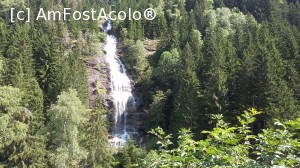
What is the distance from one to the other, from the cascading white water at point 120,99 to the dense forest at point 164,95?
1882mm

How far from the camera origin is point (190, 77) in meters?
44.4

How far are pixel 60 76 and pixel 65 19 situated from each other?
42.1 m

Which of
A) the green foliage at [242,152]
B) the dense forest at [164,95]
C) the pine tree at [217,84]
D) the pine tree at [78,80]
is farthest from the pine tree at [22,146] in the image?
the green foliage at [242,152]

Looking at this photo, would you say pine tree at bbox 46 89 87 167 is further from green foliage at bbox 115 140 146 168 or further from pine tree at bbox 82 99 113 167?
green foliage at bbox 115 140 146 168

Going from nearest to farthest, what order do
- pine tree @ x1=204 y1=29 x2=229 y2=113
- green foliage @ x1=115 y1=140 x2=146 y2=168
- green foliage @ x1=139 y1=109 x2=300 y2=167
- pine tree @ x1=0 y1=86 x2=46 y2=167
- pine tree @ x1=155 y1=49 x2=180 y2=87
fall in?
green foliage @ x1=139 y1=109 x2=300 y2=167, pine tree @ x1=0 y1=86 x2=46 y2=167, green foliage @ x1=115 y1=140 x2=146 y2=168, pine tree @ x1=204 y1=29 x2=229 y2=113, pine tree @ x1=155 y1=49 x2=180 y2=87

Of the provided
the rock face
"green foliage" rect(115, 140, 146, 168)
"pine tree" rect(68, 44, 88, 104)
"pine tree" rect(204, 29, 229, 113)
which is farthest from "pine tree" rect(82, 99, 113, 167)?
the rock face

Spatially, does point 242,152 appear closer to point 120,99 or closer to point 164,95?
point 164,95

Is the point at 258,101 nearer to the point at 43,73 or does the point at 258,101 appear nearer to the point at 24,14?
the point at 43,73

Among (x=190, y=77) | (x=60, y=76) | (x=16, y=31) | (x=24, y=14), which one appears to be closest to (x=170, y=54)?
(x=190, y=77)

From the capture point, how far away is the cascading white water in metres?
53.1

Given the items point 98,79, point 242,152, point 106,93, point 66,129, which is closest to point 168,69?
point 106,93

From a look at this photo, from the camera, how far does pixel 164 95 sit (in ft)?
171

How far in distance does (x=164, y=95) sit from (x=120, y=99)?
10.6 meters

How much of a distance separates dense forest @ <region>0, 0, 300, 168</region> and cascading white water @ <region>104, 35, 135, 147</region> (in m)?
1.88
